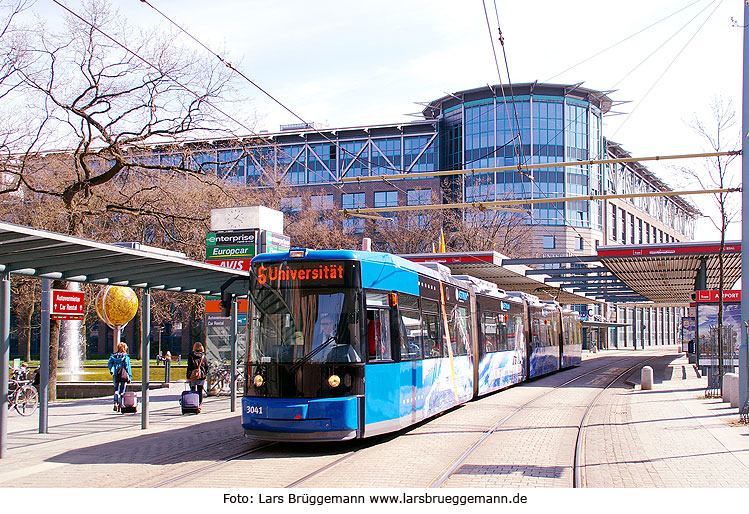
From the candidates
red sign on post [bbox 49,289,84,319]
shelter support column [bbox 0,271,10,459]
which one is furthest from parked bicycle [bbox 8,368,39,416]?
shelter support column [bbox 0,271,10,459]

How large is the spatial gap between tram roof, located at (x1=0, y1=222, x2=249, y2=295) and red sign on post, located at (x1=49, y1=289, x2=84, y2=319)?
207cm

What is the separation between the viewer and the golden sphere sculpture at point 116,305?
21359 millimetres

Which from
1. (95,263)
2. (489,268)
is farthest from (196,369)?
(489,268)

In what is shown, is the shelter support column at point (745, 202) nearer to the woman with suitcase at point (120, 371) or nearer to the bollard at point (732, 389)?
the bollard at point (732, 389)

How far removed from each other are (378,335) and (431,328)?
2.99 metres

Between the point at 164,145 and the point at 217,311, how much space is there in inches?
214

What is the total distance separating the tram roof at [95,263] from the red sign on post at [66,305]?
2073 millimetres

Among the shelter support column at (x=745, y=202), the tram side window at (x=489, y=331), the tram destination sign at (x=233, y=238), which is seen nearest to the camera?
the shelter support column at (x=745, y=202)

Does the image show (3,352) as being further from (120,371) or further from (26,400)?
Result: (26,400)

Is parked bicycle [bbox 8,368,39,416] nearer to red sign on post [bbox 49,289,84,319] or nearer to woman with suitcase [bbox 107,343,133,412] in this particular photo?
woman with suitcase [bbox 107,343,133,412]

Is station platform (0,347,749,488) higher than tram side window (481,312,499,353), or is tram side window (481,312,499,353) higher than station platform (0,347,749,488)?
tram side window (481,312,499,353)

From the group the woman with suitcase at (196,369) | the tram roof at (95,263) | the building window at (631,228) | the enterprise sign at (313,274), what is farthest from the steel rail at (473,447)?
the building window at (631,228)

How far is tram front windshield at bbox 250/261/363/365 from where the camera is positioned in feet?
37.3
